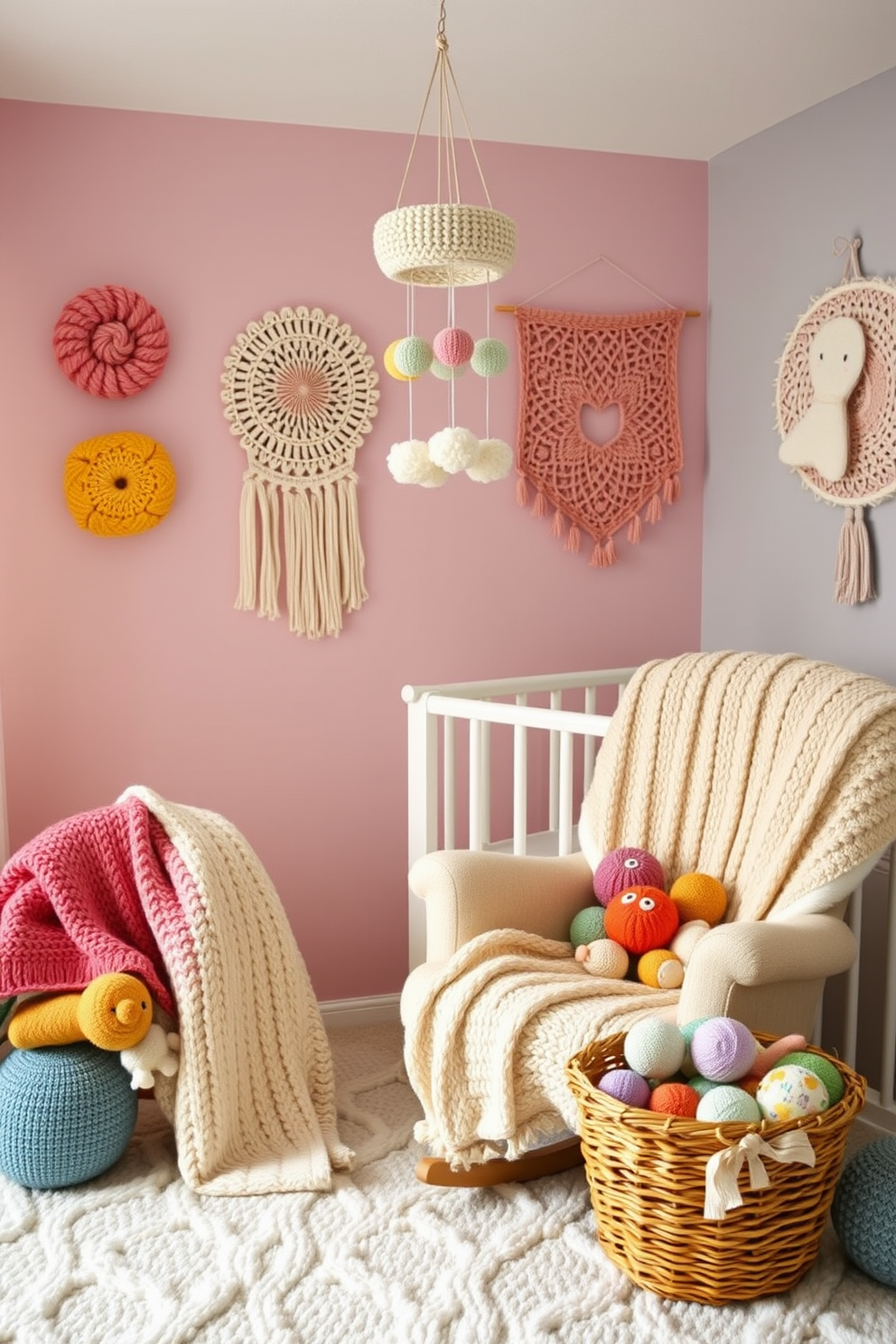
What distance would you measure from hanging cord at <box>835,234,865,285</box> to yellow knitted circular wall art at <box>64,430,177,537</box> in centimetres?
161

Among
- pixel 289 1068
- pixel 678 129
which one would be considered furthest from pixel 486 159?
pixel 289 1068

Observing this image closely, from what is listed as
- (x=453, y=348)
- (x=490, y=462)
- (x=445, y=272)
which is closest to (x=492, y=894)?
(x=490, y=462)

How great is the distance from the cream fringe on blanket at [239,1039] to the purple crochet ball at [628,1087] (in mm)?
604

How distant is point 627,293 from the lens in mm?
3314

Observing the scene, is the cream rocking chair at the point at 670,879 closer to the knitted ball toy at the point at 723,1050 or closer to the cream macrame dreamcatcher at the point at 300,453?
the knitted ball toy at the point at 723,1050

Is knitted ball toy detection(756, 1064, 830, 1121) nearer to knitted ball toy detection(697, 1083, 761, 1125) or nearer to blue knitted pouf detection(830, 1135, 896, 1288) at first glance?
knitted ball toy detection(697, 1083, 761, 1125)

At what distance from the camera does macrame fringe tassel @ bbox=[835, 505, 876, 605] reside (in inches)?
110

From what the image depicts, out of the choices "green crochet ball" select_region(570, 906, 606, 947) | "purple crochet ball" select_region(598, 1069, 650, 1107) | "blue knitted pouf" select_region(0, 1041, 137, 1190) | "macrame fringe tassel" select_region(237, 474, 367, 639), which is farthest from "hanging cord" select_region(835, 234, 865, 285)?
"blue knitted pouf" select_region(0, 1041, 137, 1190)

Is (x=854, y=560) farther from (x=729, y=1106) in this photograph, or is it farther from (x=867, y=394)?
(x=729, y=1106)

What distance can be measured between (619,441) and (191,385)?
1120mm

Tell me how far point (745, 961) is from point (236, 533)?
1.70 m

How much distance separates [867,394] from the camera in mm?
2748

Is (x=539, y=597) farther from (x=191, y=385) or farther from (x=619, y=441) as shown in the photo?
(x=191, y=385)

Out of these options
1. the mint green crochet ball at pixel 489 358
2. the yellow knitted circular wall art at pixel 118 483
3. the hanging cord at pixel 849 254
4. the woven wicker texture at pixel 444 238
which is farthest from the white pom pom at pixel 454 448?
the hanging cord at pixel 849 254
